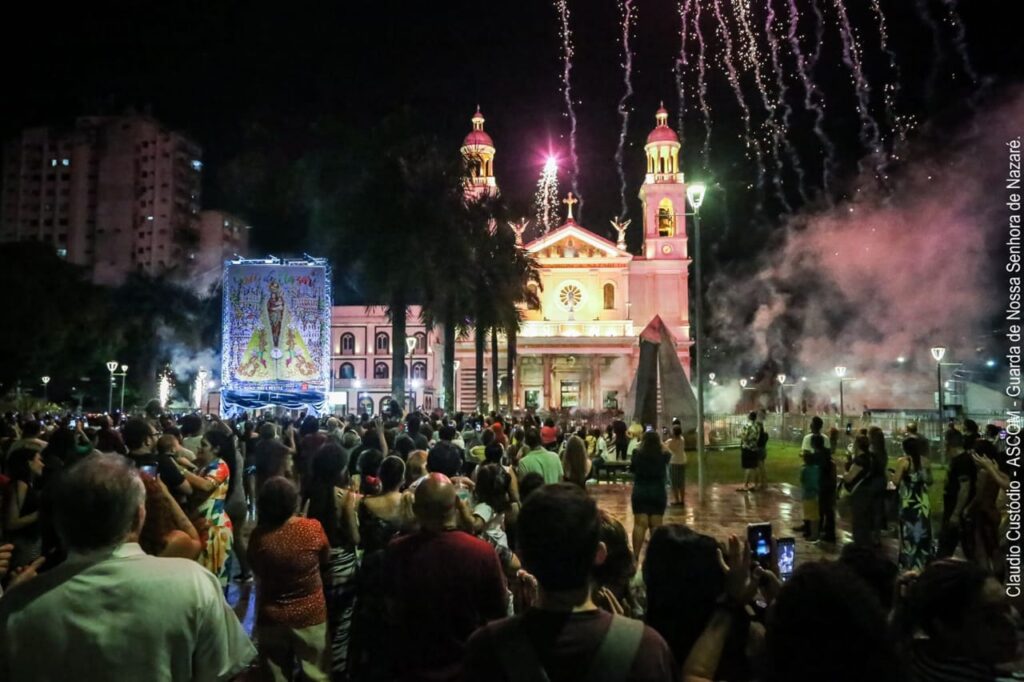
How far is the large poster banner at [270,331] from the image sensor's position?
23984 millimetres

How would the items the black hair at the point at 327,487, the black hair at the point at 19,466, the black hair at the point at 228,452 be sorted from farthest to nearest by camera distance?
the black hair at the point at 228,452, the black hair at the point at 19,466, the black hair at the point at 327,487

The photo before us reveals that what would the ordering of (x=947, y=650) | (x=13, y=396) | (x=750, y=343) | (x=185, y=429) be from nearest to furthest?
(x=947, y=650), (x=185, y=429), (x=13, y=396), (x=750, y=343)

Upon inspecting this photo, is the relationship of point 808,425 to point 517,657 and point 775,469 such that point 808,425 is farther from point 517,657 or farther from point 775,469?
point 517,657

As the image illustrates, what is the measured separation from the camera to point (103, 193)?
9494 cm

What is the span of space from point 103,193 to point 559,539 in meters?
105

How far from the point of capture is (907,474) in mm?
8797

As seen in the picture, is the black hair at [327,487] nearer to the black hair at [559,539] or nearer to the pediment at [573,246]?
the black hair at [559,539]

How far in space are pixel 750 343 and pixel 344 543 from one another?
61.9m

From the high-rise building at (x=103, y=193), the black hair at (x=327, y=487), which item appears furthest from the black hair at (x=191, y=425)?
the high-rise building at (x=103, y=193)

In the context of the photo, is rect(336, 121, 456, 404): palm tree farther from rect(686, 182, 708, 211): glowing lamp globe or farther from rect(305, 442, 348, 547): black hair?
rect(305, 442, 348, 547): black hair

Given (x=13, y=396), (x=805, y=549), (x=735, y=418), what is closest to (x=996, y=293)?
(x=735, y=418)

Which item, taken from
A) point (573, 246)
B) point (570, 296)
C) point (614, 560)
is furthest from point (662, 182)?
point (614, 560)

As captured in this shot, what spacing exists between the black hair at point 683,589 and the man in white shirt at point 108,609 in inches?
60.5

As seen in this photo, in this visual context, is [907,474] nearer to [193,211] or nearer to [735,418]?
[735,418]
